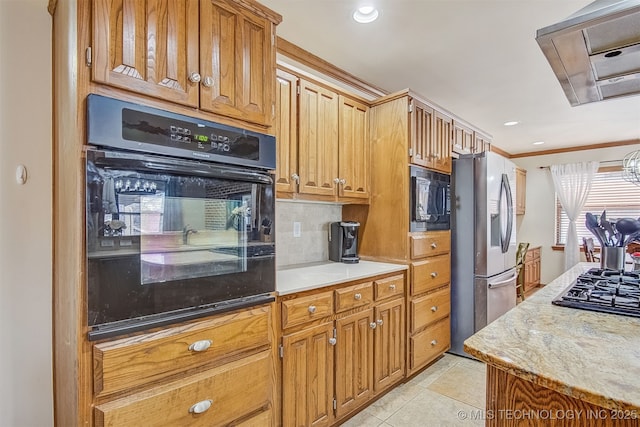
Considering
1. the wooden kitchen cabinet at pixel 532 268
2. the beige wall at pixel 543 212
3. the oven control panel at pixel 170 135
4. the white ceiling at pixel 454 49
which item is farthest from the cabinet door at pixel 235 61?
the beige wall at pixel 543 212

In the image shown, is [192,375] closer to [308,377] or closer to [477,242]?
[308,377]

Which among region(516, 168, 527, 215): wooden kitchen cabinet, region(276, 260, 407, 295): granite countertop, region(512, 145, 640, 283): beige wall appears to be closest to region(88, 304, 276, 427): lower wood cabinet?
region(276, 260, 407, 295): granite countertop

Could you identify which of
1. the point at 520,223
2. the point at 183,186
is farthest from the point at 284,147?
the point at 520,223

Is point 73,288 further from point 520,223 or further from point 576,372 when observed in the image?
point 520,223

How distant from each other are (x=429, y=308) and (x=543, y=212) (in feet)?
14.9

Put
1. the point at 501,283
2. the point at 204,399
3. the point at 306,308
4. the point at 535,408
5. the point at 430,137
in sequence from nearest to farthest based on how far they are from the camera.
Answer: the point at 535,408 → the point at 204,399 → the point at 306,308 → the point at 430,137 → the point at 501,283

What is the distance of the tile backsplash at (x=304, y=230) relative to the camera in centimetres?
249

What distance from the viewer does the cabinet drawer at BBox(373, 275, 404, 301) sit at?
7.38 ft

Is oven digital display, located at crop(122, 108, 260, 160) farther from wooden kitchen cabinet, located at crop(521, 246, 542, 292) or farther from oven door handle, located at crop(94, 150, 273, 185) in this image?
wooden kitchen cabinet, located at crop(521, 246, 542, 292)

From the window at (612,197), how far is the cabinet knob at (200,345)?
6063 millimetres

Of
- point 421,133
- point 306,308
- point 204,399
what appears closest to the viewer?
point 204,399

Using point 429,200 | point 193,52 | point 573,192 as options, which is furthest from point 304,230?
point 573,192

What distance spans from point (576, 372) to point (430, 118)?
2.40 m

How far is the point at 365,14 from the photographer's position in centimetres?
203
